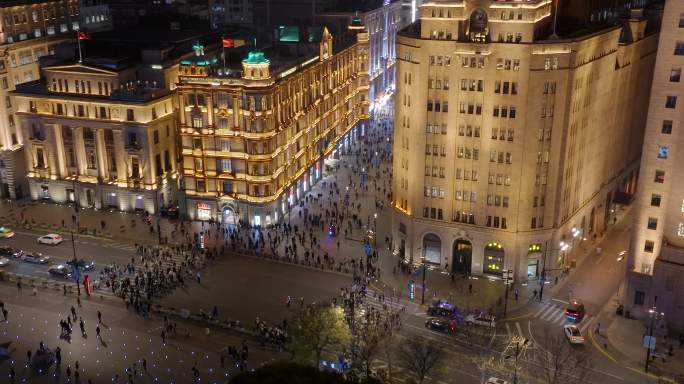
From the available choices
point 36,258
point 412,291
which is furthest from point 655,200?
point 36,258

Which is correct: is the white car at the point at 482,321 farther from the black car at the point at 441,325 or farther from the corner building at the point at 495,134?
the corner building at the point at 495,134

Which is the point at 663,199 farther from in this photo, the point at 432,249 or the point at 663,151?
the point at 432,249

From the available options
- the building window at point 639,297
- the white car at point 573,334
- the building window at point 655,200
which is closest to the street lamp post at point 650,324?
the building window at point 639,297

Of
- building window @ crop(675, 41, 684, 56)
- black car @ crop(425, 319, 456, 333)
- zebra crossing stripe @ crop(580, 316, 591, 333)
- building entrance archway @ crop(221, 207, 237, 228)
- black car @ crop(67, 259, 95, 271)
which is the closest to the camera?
building window @ crop(675, 41, 684, 56)

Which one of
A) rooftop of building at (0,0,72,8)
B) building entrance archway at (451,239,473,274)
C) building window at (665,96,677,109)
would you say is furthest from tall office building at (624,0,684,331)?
rooftop of building at (0,0,72,8)

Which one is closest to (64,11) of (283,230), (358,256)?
(283,230)

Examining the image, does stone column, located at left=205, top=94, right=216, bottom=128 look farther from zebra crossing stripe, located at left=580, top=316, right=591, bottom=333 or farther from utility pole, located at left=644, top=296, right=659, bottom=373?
utility pole, located at left=644, top=296, right=659, bottom=373
